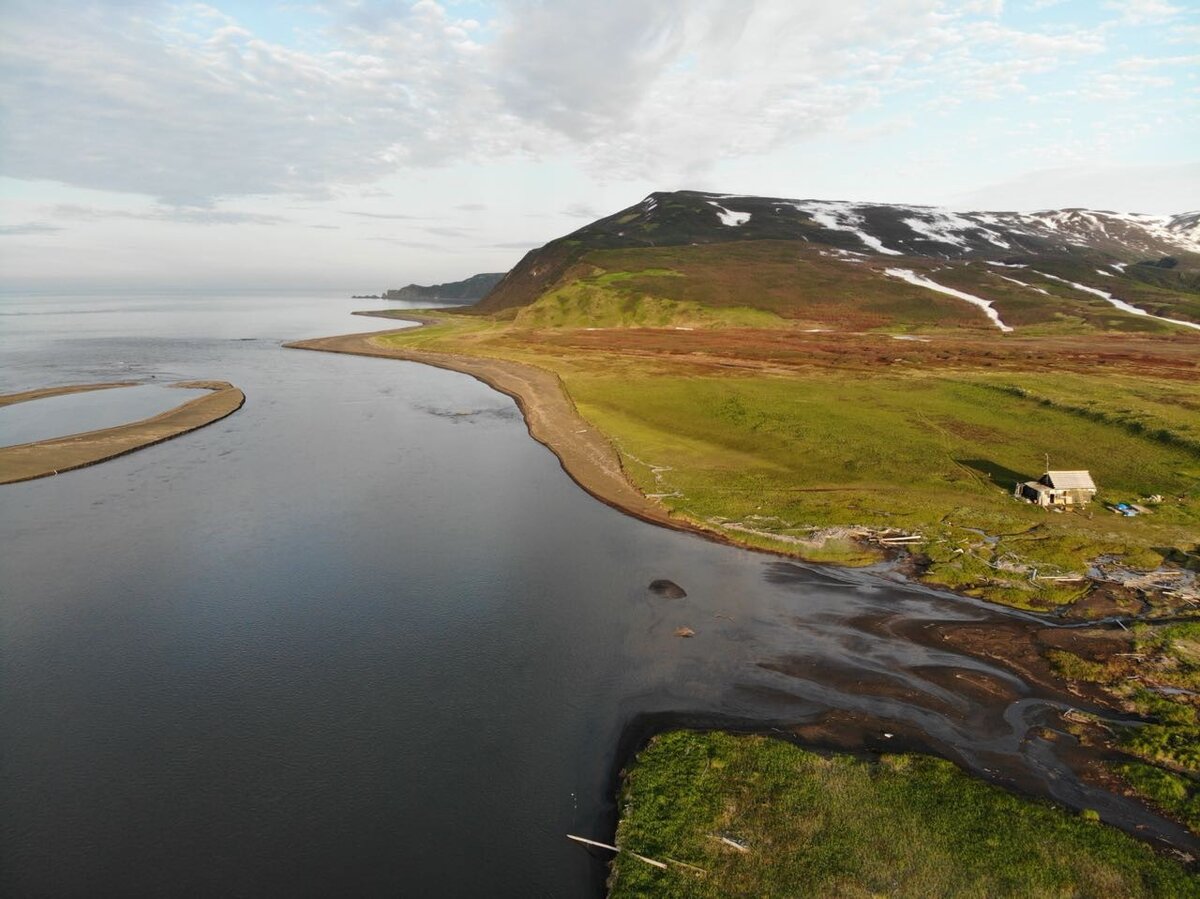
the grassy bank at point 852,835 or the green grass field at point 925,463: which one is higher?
the green grass field at point 925,463

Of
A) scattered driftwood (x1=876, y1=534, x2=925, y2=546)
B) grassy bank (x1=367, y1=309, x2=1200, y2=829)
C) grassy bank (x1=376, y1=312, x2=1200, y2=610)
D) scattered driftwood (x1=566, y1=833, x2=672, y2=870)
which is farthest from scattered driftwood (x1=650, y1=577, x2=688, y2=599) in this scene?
scattered driftwood (x1=566, y1=833, x2=672, y2=870)

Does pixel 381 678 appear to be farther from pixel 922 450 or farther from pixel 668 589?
pixel 922 450

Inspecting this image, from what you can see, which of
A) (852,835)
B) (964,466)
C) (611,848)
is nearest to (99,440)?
(611,848)

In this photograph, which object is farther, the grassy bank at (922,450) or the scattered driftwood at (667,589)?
the grassy bank at (922,450)

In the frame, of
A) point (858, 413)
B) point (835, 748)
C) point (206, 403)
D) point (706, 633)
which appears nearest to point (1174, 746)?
point (835, 748)

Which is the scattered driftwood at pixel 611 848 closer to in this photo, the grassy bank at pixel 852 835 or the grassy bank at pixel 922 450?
the grassy bank at pixel 852 835

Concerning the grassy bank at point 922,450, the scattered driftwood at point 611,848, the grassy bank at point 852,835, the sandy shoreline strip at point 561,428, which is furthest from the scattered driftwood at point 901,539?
the scattered driftwood at point 611,848

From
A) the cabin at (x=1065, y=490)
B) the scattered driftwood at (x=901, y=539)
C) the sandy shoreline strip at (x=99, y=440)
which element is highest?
the cabin at (x=1065, y=490)
